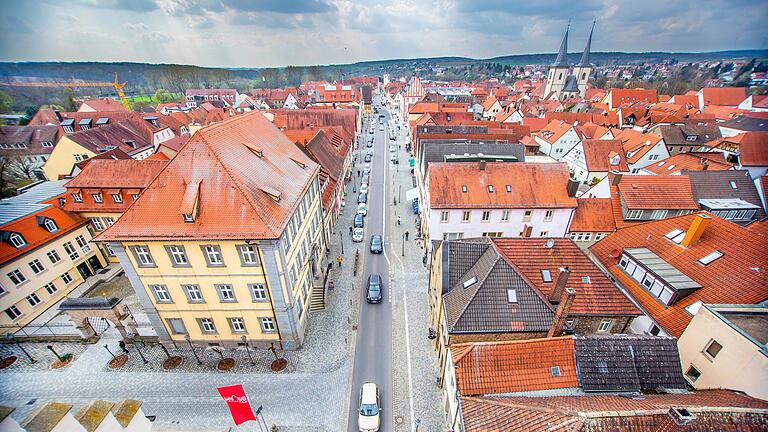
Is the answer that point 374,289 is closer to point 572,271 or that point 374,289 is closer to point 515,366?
point 515,366

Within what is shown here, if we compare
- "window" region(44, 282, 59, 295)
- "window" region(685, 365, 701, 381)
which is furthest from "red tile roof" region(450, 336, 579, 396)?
"window" region(44, 282, 59, 295)

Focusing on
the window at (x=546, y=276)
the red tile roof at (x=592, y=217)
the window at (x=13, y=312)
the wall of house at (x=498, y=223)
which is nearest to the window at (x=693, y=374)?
the window at (x=546, y=276)

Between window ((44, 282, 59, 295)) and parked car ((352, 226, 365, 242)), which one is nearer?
window ((44, 282, 59, 295))

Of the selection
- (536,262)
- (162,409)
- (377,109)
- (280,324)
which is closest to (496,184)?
(536,262)

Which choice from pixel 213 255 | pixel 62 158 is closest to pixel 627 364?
pixel 213 255

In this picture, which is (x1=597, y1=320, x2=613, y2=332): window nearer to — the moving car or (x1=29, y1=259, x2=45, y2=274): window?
the moving car

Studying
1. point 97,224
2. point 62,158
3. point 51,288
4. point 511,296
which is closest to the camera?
point 511,296

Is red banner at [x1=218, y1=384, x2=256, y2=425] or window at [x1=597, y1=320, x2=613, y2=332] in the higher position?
red banner at [x1=218, y1=384, x2=256, y2=425]
